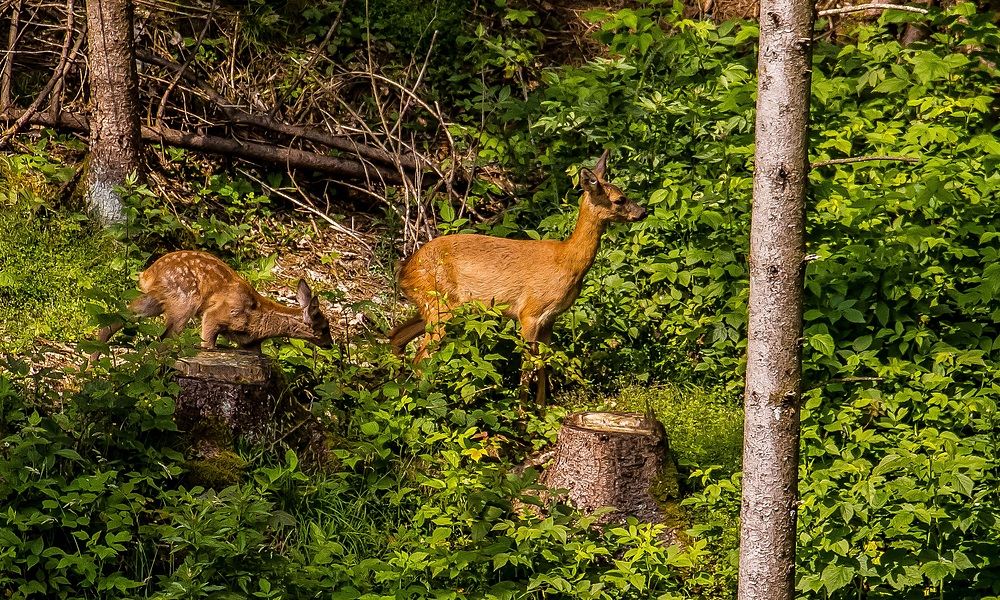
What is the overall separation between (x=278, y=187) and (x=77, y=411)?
198 inches

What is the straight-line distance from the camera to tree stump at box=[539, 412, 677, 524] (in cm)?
626

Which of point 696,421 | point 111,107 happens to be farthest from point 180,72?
point 696,421

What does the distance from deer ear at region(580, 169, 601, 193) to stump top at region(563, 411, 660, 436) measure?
1806mm

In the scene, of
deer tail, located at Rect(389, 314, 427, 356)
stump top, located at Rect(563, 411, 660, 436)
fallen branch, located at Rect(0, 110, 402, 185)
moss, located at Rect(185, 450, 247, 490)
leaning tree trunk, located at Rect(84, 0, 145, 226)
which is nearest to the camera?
moss, located at Rect(185, 450, 247, 490)

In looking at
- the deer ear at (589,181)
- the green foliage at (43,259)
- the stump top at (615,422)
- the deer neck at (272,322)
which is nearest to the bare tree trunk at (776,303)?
the stump top at (615,422)

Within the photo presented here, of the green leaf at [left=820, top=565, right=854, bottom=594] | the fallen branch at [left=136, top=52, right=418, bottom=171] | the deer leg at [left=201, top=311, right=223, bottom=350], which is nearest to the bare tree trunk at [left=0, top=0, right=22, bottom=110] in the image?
the fallen branch at [left=136, top=52, right=418, bottom=171]

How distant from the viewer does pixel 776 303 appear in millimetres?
4570

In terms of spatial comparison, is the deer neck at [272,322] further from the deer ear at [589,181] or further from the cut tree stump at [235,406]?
the deer ear at [589,181]

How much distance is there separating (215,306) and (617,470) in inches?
114

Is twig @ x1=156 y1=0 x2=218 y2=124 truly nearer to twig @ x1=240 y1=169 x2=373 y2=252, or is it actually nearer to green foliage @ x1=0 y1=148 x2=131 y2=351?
twig @ x1=240 y1=169 x2=373 y2=252

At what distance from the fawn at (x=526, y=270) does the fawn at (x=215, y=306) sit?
0.75 meters

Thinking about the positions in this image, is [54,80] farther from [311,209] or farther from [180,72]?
[311,209]

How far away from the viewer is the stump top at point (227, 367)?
6.27 metres

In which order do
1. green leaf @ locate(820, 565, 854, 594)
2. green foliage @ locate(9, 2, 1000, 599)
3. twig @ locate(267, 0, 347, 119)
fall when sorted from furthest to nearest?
twig @ locate(267, 0, 347, 119) < green foliage @ locate(9, 2, 1000, 599) < green leaf @ locate(820, 565, 854, 594)
